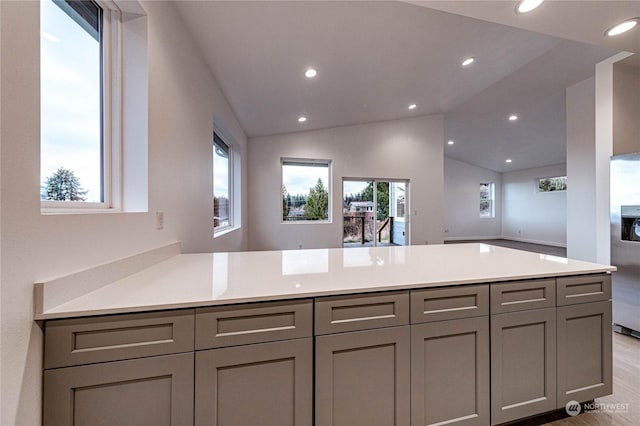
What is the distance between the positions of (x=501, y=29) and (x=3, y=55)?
415 cm

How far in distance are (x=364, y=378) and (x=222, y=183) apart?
3.57 meters

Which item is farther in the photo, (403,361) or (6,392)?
(403,361)

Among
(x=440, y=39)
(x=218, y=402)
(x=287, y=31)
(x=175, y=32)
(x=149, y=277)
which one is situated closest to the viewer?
(x=218, y=402)

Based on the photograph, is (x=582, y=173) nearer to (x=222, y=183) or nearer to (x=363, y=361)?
(x=363, y=361)

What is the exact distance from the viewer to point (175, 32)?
1.93 metres

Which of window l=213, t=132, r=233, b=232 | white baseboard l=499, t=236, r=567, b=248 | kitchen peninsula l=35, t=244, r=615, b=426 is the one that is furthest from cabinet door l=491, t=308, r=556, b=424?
white baseboard l=499, t=236, r=567, b=248

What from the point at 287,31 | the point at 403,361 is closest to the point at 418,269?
the point at 403,361

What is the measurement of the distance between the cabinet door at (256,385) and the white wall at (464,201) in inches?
398

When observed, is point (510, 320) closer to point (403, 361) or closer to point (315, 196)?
point (403, 361)

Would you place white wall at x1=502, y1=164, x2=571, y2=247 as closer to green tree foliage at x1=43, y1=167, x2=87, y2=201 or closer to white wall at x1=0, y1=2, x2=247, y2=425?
white wall at x1=0, y1=2, x2=247, y2=425

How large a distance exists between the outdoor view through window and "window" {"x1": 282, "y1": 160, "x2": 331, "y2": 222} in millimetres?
4604

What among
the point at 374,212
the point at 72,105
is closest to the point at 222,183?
the point at 72,105

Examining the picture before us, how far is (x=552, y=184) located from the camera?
8750 mm

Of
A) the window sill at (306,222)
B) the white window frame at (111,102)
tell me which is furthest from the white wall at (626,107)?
the window sill at (306,222)
